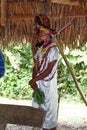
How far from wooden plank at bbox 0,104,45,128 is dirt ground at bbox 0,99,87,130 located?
5.43ft

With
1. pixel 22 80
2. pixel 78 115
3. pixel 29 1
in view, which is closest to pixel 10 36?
pixel 29 1

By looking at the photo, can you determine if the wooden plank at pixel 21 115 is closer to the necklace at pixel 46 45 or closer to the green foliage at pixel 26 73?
the necklace at pixel 46 45

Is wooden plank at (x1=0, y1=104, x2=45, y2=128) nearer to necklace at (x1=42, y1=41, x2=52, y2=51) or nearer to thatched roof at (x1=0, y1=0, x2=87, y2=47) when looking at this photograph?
necklace at (x1=42, y1=41, x2=52, y2=51)

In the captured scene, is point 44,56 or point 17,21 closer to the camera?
point 44,56

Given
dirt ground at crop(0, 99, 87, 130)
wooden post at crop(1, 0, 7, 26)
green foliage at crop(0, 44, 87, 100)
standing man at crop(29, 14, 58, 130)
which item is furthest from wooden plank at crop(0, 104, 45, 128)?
green foliage at crop(0, 44, 87, 100)

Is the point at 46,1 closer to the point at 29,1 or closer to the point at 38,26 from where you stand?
the point at 29,1

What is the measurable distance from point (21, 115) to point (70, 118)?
241 centimetres

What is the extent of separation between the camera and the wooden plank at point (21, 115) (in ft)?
8.34

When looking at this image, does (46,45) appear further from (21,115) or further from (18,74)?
(18,74)

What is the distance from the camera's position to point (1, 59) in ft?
9.25

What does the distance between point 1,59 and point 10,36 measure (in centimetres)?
86

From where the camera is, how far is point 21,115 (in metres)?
2.64

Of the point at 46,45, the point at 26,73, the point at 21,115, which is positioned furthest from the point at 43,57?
the point at 26,73

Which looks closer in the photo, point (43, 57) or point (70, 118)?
point (43, 57)
